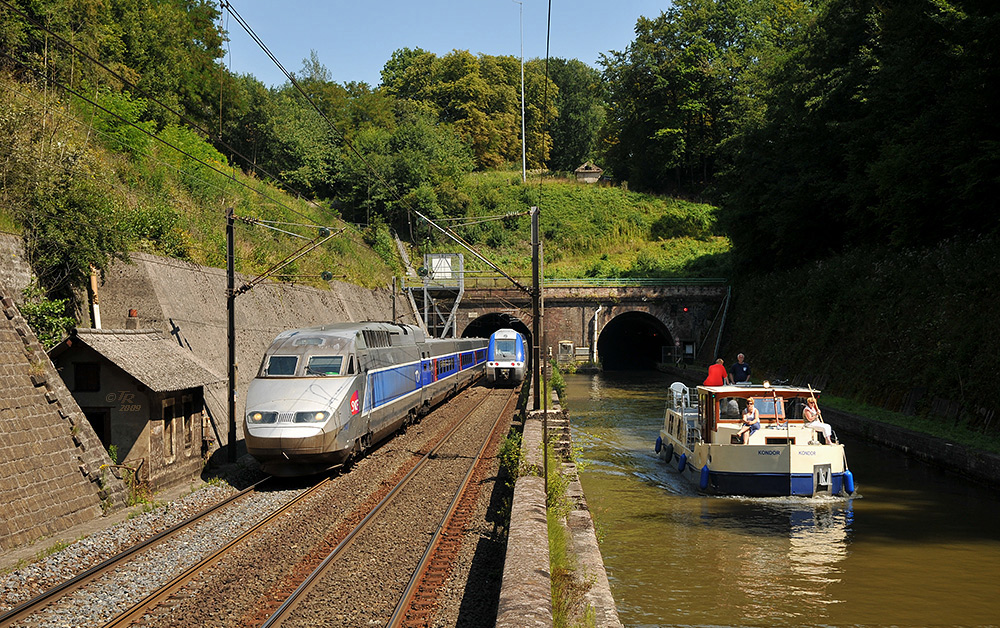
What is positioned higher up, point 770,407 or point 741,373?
point 741,373

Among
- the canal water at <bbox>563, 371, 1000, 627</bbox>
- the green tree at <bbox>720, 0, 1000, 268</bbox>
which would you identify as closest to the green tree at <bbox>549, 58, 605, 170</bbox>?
the green tree at <bbox>720, 0, 1000, 268</bbox>

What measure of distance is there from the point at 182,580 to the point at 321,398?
598 centimetres

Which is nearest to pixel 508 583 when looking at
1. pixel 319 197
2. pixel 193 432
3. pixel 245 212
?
pixel 193 432

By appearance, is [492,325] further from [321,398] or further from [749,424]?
[321,398]

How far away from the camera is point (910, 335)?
24.3 meters

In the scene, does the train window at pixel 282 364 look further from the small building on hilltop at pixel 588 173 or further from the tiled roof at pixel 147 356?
the small building on hilltop at pixel 588 173

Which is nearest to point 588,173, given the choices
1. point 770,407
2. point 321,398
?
point 770,407

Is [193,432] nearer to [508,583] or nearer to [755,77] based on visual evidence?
[508,583]

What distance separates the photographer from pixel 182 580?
376 inches

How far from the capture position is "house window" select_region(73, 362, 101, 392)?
15.0m

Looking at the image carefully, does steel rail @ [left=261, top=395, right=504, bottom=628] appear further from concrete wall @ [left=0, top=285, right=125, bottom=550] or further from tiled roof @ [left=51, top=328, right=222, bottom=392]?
tiled roof @ [left=51, top=328, right=222, bottom=392]

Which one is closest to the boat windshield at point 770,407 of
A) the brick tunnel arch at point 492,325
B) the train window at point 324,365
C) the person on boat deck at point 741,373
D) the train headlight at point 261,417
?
the person on boat deck at point 741,373

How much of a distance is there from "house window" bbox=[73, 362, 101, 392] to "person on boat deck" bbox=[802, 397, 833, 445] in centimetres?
1414

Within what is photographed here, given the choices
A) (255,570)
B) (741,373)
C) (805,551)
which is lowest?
(805,551)
